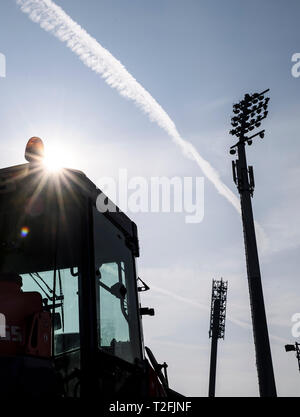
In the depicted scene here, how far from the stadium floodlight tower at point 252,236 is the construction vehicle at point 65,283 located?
688 inches

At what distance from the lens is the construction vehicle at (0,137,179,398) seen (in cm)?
276

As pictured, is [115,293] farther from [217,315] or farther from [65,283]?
[217,315]

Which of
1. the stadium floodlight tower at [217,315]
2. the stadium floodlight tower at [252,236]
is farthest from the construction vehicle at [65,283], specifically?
the stadium floodlight tower at [217,315]

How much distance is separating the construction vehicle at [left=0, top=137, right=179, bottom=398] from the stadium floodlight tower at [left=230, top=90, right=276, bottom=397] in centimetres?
1747

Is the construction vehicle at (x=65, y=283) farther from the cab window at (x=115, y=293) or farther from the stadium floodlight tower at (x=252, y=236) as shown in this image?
the stadium floodlight tower at (x=252, y=236)

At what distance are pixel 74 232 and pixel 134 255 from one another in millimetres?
1188

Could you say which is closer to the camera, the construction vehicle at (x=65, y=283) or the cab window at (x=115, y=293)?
the construction vehicle at (x=65, y=283)

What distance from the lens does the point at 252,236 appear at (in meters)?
23.3

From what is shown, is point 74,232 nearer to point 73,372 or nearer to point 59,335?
point 59,335

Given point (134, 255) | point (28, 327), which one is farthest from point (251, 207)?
point (28, 327)

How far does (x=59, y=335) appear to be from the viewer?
9.79ft

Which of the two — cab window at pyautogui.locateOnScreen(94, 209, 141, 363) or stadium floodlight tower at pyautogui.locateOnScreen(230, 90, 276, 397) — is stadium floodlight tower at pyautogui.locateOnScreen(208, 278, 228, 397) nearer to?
stadium floodlight tower at pyautogui.locateOnScreen(230, 90, 276, 397)

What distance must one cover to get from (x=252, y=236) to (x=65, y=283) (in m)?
20.9

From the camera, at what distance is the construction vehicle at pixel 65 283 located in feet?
9.05
